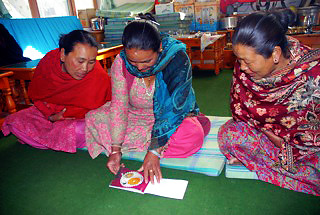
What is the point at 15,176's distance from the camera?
1.56 m

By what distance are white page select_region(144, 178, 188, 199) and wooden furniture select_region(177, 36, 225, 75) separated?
274cm

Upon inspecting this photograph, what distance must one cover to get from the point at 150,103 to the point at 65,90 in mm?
695

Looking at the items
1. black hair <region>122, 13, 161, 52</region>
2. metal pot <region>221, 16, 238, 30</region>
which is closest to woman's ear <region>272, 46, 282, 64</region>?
black hair <region>122, 13, 161, 52</region>

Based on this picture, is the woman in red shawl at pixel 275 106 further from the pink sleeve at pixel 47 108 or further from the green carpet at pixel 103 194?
the pink sleeve at pixel 47 108

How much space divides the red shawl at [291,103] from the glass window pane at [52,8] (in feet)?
13.0

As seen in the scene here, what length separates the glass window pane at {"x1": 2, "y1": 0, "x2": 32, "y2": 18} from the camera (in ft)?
11.5

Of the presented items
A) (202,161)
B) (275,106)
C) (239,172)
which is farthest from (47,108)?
(275,106)

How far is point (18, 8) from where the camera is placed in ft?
12.1

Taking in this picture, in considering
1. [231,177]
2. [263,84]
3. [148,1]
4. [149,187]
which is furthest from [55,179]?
[148,1]

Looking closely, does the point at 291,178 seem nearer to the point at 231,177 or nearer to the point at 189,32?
the point at 231,177

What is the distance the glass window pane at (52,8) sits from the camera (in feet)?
13.5

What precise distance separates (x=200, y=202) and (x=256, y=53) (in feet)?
2.48

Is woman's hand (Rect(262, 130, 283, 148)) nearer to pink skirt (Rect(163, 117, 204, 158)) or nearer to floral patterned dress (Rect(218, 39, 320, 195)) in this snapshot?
floral patterned dress (Rect(218, 39, 320, 195))

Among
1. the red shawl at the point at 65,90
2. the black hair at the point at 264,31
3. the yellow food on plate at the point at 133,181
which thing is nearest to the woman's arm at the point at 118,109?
the yellow food on plate at the point at 133,181
